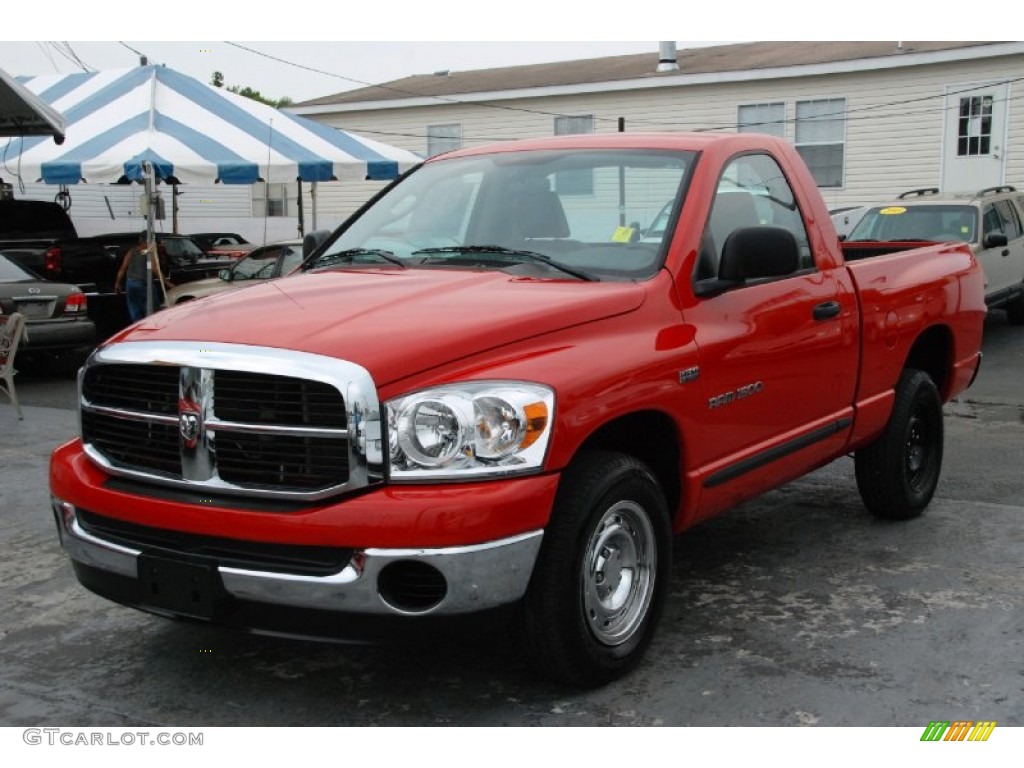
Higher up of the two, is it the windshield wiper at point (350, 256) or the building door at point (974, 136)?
the building door at point (974, 136)

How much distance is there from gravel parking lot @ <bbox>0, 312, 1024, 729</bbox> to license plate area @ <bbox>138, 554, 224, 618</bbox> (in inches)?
17.0

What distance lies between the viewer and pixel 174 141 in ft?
46.1

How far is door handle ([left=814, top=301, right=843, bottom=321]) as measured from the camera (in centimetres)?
500

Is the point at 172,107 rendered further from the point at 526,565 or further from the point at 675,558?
the point at 526,565

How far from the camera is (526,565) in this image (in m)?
3.47

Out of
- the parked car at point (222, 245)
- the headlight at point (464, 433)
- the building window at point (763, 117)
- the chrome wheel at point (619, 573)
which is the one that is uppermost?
the building window at point (763, 117)

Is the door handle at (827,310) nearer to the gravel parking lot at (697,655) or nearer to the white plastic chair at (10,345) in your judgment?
the gravel parking lot at (697,655)

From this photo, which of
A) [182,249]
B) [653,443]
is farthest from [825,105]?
[653,443]

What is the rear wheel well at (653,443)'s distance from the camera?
405 centimetres

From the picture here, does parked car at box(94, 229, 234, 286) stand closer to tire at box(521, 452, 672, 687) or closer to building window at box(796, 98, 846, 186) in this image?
building window at box(796, 98, 846, 186)

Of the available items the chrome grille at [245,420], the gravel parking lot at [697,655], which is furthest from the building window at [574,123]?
the chrome grille at [245,420]

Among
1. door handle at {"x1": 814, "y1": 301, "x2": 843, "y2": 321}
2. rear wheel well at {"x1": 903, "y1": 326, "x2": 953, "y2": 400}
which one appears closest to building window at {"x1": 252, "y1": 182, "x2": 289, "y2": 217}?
rear wheel well at {"x1": 903, "y1": 326, "x2": 953, "y2": 400}

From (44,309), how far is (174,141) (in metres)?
2.77

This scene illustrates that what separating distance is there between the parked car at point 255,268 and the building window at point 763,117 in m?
10.5
